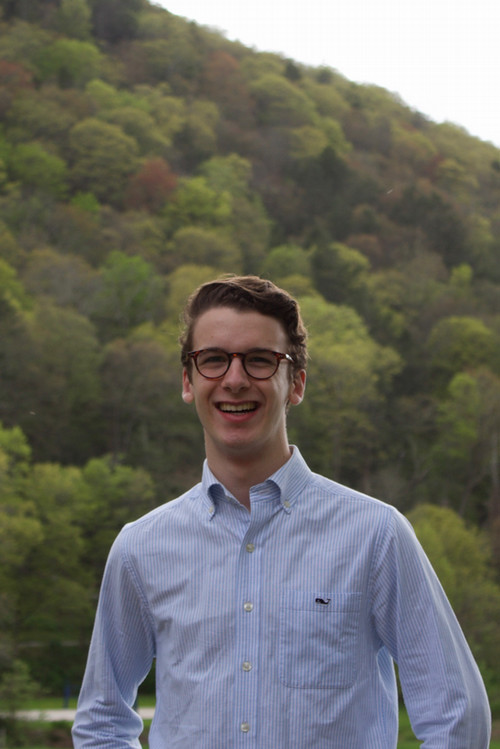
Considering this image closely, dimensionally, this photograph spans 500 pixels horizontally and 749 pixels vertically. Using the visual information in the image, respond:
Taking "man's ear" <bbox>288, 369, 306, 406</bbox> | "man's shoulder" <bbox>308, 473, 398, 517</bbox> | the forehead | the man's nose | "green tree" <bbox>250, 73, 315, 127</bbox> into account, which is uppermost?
"green tree" <bbox>250, 73, 315, 127</bbox>

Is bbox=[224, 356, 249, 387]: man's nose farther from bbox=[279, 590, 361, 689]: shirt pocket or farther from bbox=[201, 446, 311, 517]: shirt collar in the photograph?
bbox=[279, 590, 361, 689]: shirt pocket

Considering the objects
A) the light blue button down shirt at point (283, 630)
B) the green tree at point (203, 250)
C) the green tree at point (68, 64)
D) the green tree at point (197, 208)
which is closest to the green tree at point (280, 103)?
the green tree at point (68, 64)

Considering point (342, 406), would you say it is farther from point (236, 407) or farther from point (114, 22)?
point (114, 22)

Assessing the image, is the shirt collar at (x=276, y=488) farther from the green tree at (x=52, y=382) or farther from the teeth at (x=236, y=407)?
the green tree at (x=52, y=382)

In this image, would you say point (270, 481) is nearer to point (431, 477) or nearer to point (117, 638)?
point (117, 638)

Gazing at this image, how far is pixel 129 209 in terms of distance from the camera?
63.0 m

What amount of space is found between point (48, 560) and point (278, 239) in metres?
37.8

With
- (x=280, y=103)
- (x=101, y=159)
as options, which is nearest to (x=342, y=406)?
(x=101, y=159)

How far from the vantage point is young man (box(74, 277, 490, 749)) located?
1593 millimetres

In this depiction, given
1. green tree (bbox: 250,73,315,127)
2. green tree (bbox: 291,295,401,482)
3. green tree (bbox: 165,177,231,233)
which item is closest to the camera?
green tree (bbox: 291,295,401,482)

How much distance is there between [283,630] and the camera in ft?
5.34

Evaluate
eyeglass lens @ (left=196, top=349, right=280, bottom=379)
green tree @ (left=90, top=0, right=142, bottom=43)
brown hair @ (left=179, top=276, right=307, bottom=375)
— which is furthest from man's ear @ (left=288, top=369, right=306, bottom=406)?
green tree @ (left=90, top=0, right=142, bottom=43)

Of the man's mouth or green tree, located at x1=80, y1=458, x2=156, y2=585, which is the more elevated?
the man's mouth

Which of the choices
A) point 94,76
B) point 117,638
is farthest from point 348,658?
point 94,76
